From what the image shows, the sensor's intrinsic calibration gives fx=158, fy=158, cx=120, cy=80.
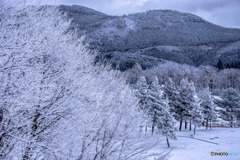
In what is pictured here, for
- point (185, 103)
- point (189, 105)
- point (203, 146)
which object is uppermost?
point (185, 103)

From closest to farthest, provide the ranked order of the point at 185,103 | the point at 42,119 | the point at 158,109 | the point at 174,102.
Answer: the point at 42,119
the point at 158,109
the point at 185,103
the point at 174,102

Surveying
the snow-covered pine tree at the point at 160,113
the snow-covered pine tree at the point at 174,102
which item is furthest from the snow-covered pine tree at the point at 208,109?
the snow-covered pine tree at the point at 160,113

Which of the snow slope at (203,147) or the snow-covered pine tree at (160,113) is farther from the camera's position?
the snow-covered pine tree at (160,113)

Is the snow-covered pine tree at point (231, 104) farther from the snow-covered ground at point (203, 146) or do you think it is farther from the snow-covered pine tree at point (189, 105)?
the snow-covered pine tree at point (189, 105)

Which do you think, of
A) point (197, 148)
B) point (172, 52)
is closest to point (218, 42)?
point (172, 52)

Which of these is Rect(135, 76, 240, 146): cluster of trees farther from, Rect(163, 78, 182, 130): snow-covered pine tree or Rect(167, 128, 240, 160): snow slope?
Rect(167, 128, 240, 160): snow slope

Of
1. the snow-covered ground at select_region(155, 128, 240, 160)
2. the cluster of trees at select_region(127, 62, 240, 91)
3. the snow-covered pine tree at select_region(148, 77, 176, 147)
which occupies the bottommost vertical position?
the snow-covered ground at select_region(155, 128, 240, 160)

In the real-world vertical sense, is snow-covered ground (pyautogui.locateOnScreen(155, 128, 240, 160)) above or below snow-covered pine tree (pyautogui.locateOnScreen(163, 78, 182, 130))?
below

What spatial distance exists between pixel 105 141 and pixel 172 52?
14632 cm

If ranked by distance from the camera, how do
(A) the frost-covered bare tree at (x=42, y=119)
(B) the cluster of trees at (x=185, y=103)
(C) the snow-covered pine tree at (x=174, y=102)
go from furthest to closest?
(C) the snow-covered pine tree at (x=174, y=102)
(B) the cluster of trees at (x=185, y=103)
(A) the frost-covered bare tree at (x=42, y=119)

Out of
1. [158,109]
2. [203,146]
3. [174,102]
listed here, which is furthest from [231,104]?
[158,109]

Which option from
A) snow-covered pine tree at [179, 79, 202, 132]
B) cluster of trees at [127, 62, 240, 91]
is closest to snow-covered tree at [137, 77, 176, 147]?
snow-covered pine tree at [179, 79, 202, 132]

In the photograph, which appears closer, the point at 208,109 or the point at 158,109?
the point at 158,109

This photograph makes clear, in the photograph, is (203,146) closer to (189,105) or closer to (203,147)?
(203,147)
